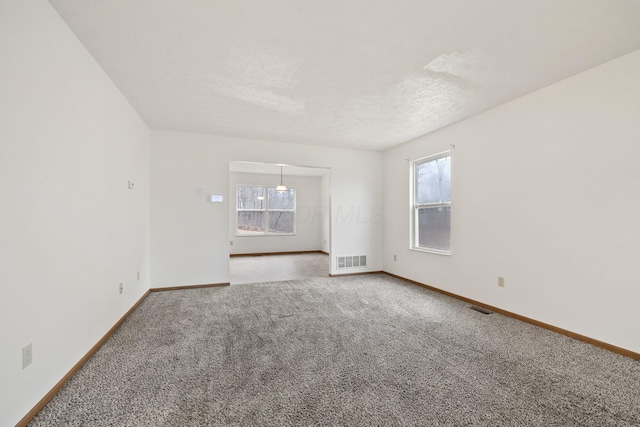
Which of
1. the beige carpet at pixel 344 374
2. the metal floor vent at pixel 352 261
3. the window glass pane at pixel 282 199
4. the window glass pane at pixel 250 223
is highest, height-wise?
the window glass pane at pixel 282 199

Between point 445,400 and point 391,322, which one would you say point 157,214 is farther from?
point 445,400

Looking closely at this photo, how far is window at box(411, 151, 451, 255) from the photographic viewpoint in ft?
13.6

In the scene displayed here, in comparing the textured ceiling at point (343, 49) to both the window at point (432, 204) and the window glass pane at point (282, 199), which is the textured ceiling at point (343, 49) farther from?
the window glass pane at point (282, 199)

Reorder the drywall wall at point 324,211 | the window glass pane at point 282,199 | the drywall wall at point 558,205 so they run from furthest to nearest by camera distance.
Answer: the drywall wall at point 324,211 → the window glass pane at point 282,199 → the drywall wall at point 558,205

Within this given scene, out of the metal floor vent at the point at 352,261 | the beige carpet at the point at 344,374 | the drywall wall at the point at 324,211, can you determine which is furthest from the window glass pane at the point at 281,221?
the beige carpet at the point at 344,374

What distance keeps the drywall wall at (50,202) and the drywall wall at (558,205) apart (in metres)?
4.18

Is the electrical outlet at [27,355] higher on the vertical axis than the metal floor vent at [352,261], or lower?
higher

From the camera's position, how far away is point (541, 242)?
289 cm

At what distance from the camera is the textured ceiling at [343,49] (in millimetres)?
1786

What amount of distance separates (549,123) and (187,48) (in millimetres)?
3527

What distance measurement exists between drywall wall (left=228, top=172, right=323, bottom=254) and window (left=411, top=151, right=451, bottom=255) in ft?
15.1

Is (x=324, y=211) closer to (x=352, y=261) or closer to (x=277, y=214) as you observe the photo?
(x=277, y=214)

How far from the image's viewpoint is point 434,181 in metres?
4.40

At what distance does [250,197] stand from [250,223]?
0.81 m
